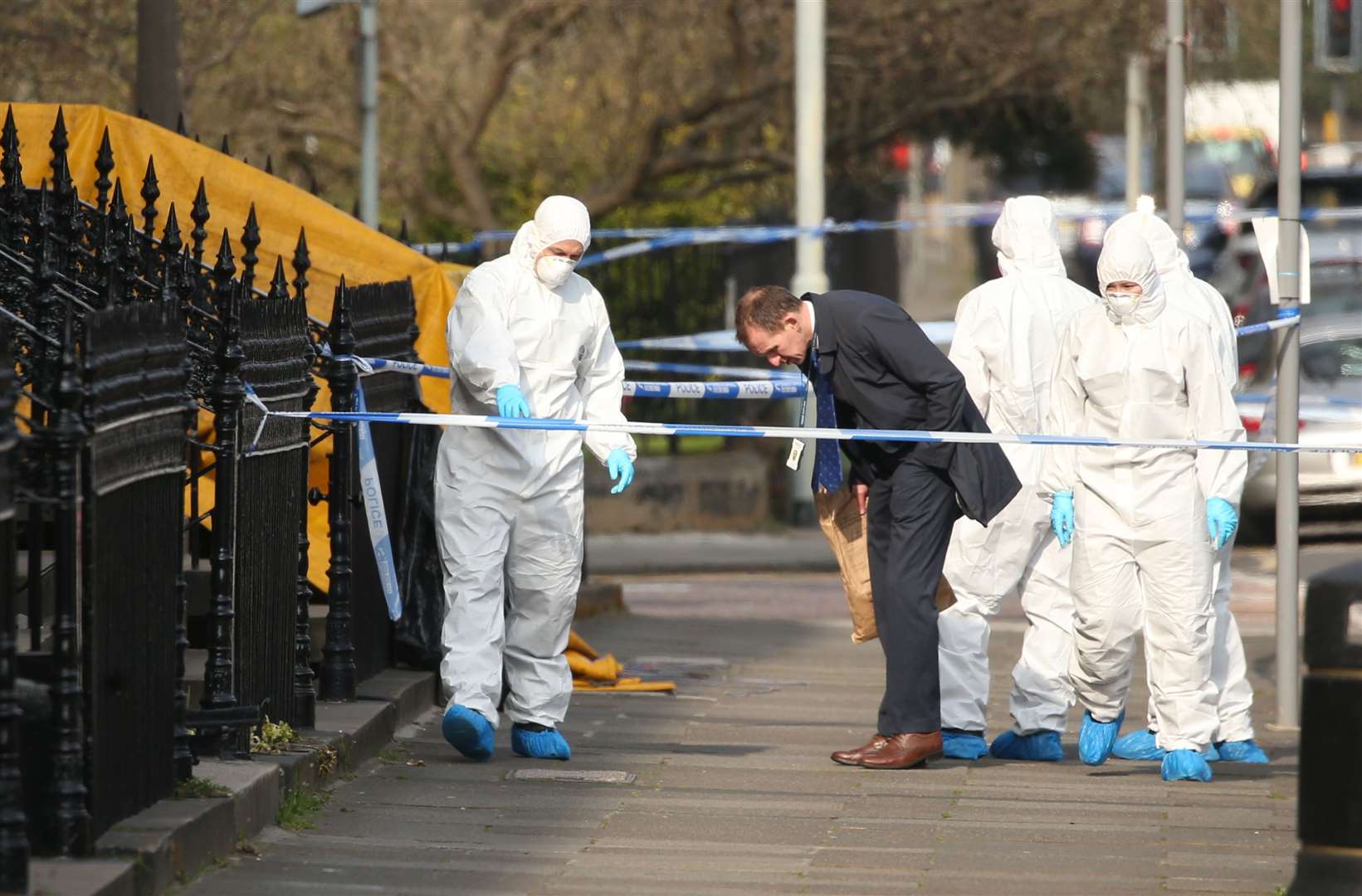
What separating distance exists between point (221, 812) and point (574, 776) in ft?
5.71

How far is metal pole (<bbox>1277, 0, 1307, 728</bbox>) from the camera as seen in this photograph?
895cm

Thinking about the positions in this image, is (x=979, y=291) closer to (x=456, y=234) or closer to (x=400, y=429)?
(x=400, y=429)

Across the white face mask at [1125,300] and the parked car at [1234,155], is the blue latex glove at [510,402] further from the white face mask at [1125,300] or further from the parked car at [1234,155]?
the parked car at [1234,155]

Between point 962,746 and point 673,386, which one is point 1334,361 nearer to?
point 673,386

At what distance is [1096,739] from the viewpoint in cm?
773

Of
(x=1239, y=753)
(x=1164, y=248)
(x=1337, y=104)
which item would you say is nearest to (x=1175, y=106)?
(x=1164, y=248)

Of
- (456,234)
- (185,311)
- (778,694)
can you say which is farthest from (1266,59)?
(185,311)

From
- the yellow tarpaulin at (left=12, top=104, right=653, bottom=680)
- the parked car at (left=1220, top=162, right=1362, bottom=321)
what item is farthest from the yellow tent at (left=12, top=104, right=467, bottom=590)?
the parked car at (left=1220, top=162, right=1362, bottom=321)

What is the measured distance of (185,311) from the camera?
6.57m

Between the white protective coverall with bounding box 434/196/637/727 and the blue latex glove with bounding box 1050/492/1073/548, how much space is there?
4.54 feet

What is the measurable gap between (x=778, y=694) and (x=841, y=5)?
32.8ft

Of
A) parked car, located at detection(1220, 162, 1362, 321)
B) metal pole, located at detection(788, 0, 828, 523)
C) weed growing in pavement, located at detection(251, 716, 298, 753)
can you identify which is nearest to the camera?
weed growing in pavement, located at detection(251, 716, 298, 753)

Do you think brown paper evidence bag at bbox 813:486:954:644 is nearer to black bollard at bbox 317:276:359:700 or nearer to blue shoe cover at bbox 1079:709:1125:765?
blue shoe cover at bbox 1079:709:1125:765

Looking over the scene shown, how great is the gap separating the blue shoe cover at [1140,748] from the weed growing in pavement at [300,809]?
2.85 m
